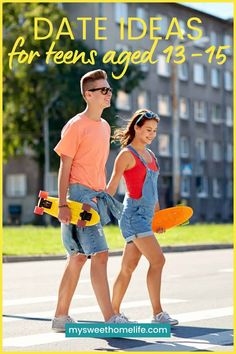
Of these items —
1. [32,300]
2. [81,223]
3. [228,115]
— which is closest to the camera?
[81,223]

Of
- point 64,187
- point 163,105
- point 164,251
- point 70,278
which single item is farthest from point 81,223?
point 163,105

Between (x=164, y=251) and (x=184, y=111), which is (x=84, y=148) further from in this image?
(x=184, y=111)

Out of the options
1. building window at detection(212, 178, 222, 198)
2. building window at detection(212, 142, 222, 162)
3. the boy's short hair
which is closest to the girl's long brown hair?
the boy's short hair

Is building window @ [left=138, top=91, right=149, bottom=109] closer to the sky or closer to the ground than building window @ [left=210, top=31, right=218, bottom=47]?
closer to the ground

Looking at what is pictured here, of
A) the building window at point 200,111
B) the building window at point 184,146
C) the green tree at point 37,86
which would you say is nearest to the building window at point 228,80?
the building window at point 200,111

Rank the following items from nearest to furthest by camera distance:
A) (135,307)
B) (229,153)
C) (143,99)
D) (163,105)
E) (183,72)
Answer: (135,307), (143,99), (163,105), (183,72), (229,153)

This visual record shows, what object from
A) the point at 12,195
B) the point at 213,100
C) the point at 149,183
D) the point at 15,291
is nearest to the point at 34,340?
the point at 149,183

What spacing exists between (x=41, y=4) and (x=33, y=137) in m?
7.06

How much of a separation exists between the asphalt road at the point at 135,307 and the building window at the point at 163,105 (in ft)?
127

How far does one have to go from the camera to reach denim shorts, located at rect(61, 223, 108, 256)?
666 cm

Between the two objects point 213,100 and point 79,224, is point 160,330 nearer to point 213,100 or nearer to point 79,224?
point 79,224

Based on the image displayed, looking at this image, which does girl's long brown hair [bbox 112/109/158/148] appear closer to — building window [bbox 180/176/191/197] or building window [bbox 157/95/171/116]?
building window [bbox 157/95/171/116]

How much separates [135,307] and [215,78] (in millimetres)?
52874

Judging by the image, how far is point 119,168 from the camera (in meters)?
7.10
